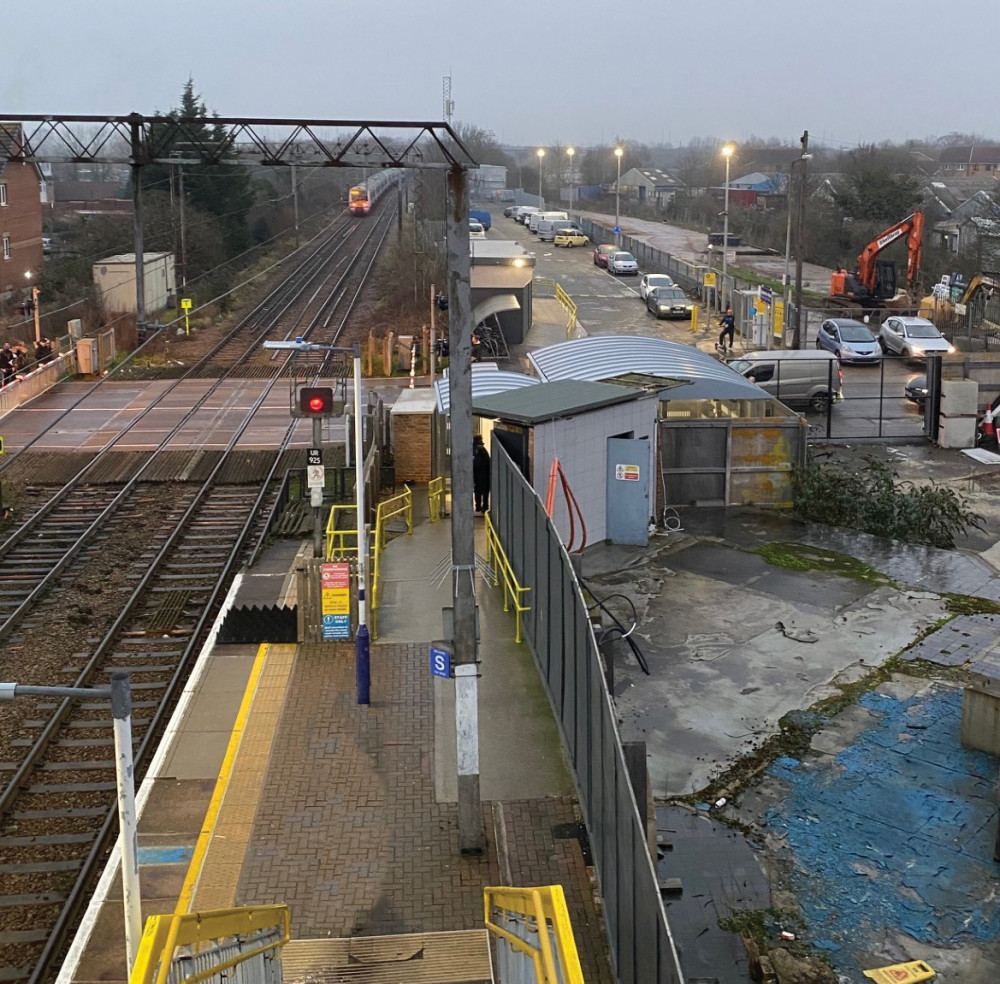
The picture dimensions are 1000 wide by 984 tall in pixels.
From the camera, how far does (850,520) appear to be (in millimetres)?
21203

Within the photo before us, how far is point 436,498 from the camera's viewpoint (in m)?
22.1

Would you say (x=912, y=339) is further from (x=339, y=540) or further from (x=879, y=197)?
(x=879, y=197)

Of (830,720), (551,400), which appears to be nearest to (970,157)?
(551,400)

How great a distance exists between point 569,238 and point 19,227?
3162 centimetres

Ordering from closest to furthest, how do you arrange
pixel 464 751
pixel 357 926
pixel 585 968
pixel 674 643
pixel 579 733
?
1. pixel 585 968
2. pixel 357 926
3. pixel 464 751
4. pixel 579 733
5. pixel 674 643

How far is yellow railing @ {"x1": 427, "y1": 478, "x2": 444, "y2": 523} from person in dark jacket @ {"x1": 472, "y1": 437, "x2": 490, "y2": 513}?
822 millimetres

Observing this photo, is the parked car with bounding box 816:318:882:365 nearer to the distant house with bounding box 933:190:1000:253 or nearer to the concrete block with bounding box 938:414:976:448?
the concrete block with bounding box 938:414:976:448

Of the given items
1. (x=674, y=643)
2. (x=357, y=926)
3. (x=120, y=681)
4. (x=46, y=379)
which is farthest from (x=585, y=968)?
(x=46, y=379)

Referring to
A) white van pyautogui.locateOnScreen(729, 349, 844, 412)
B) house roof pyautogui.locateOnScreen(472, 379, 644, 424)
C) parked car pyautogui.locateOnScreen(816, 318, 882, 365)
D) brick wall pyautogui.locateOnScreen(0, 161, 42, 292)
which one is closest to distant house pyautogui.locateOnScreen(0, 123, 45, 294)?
brick wall pyautogui.locateOnScreen(0, 161, 42, 292)

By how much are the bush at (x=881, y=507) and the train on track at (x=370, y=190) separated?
160 feet

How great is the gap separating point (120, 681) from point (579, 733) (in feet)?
16.4

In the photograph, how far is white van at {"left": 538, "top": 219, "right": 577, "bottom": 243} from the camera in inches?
3073

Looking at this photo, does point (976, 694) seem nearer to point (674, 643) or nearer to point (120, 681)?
point (674, 643)

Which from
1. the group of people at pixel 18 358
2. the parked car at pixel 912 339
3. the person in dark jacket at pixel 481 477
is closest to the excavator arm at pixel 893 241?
the parked car at pixel 912 339
